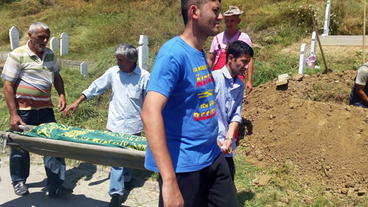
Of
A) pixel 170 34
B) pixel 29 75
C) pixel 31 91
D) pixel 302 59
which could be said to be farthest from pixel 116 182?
pixel 170 34

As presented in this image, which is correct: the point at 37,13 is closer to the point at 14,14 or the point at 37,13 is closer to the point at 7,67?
the point at 14,14

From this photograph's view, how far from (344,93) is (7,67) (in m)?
5.36

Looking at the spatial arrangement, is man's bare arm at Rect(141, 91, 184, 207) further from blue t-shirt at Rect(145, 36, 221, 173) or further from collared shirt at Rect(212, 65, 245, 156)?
collared shirt at Rect(212, 65, 245, 156)

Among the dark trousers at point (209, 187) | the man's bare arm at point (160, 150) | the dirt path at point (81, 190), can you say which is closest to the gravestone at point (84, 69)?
the dirt path at point (81, 190)

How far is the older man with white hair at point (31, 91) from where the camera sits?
3977 mm

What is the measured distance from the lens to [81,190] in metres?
4.54

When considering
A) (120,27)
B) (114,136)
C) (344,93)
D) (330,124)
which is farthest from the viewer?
(120,27)

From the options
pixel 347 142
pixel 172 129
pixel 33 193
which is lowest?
pixel 33 193

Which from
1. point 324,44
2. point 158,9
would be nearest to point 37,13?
point 158,9

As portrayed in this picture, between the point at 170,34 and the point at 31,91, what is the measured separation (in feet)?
24.6

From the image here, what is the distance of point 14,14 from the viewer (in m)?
16.6

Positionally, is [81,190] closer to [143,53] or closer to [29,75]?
[29,75]

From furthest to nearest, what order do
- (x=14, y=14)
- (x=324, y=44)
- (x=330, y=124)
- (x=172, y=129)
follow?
(x=14, y=14), (x=324, y=44), (x=330, y=124), (x=172, y=129)

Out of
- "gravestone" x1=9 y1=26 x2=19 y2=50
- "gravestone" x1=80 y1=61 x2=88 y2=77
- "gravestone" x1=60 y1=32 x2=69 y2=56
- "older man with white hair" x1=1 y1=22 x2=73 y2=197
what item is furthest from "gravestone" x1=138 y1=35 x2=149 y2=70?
"gravestone" x1=9 y1=26 x2=19 y2=50
